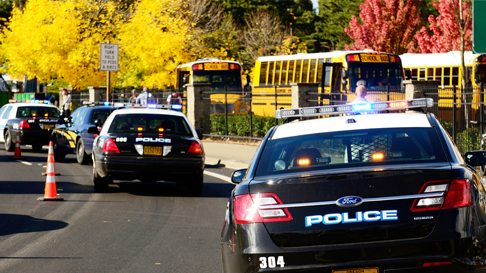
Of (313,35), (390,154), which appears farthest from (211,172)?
(313,35)

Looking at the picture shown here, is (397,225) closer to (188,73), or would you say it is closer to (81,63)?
(188,73)

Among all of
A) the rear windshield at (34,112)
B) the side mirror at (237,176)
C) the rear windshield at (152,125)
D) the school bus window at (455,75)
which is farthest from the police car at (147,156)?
the school bus window at (455,75)

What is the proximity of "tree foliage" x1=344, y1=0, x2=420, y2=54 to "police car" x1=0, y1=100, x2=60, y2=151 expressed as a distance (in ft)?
98.1

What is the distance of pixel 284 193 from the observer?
4.91 metres

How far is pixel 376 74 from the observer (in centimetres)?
2752

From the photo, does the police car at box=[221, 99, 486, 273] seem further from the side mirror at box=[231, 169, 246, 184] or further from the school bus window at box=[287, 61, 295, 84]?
the school bus window at box=[287, 61, 295, 84]

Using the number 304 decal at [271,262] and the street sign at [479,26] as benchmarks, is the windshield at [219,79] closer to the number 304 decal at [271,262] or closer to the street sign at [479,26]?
the street sign at [479,26]

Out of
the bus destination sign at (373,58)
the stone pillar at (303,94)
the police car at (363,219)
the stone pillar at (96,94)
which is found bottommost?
the police car at (363,219)

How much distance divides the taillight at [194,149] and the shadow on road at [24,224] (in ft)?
11.4

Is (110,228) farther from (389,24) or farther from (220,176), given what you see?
(389,24)

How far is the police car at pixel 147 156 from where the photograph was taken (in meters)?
13.1

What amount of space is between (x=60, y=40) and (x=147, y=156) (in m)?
30.7

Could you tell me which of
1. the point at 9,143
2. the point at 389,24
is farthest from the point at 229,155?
the point at 389,24

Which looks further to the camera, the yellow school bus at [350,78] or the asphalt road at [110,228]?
the yellow school bus at [350,78]
